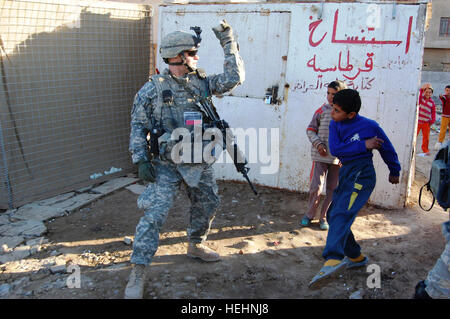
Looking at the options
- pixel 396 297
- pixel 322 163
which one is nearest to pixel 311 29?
pixel 322 163

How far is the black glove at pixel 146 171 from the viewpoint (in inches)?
119

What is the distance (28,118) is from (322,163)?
3572 mm

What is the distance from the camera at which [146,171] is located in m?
3.03

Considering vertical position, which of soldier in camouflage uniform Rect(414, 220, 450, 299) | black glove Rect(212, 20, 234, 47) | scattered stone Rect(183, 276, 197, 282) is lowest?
scattered stone Rect(183, 276, 197, 282)

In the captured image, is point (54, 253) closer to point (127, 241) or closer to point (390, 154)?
point (127, 241)

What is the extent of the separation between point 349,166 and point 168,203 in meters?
1.46

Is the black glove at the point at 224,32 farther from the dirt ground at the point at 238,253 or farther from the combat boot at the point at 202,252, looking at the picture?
the dirt ground at the point at 238,253

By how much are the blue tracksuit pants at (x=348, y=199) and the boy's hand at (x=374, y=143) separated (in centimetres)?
17

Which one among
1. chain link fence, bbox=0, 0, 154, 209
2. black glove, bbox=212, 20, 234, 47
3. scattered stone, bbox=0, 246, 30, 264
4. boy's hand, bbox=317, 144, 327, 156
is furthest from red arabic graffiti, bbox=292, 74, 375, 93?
scattered stone, bbox=0, 246, 30, 264

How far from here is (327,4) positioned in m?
4.84

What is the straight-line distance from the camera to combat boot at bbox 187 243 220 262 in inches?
140

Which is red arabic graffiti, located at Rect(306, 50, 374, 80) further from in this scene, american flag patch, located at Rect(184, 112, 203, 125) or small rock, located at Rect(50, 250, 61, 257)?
small rock, located at Rect(50, 250, 61, 257)

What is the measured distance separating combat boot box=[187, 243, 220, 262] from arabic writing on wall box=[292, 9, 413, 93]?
2.56 meters

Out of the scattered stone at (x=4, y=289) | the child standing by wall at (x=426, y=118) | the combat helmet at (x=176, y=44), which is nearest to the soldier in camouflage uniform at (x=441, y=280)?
the combat helmet at (x=176, y=44)
